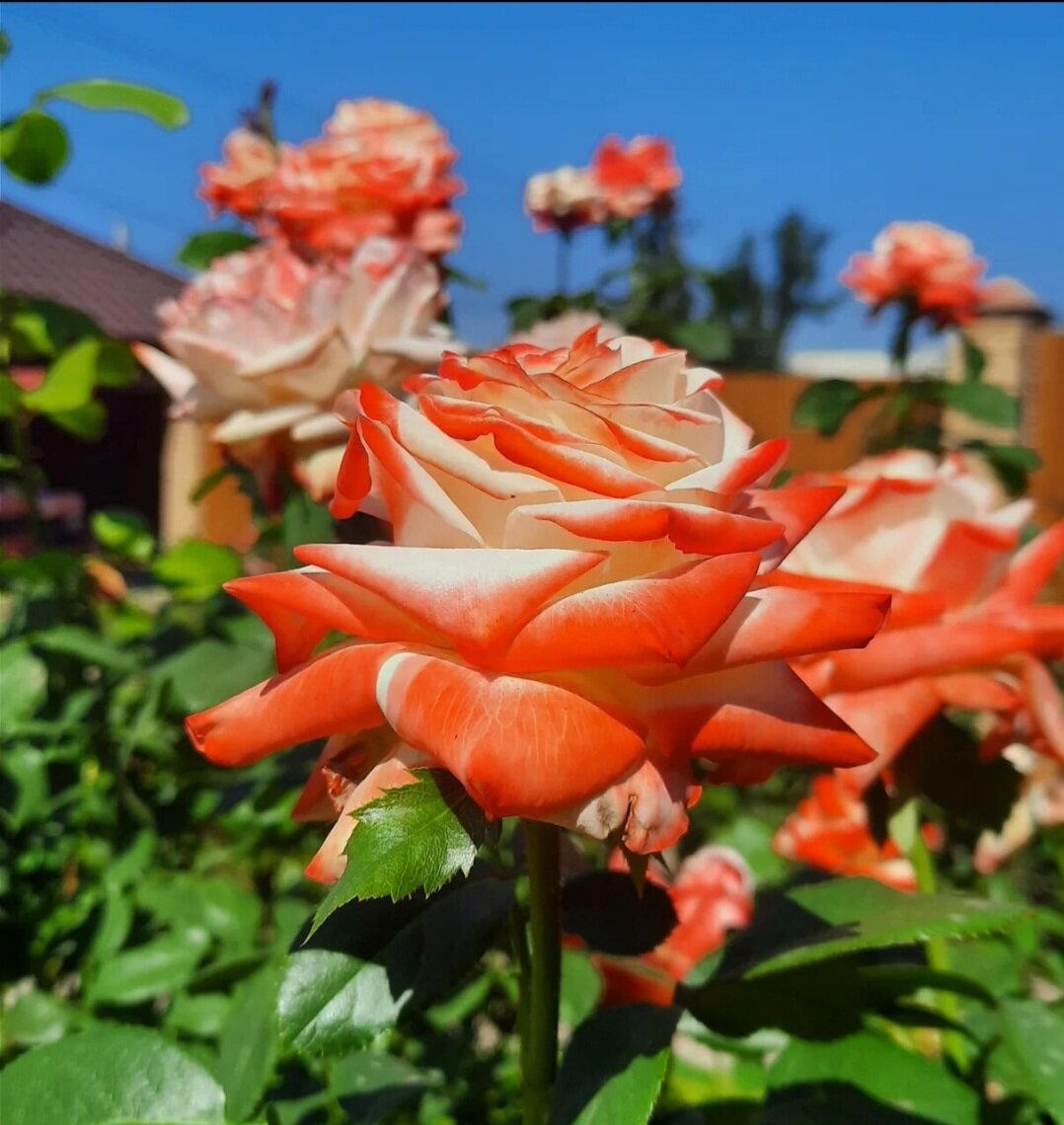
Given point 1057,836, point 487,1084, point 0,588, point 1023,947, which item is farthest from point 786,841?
point 0,588

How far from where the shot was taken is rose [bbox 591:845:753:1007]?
2.65 ft

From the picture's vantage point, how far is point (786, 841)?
1223 mm

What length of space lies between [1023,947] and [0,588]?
107cm

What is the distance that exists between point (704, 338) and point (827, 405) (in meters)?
0.37

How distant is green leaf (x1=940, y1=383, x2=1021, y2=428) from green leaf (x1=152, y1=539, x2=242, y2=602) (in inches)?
42.1

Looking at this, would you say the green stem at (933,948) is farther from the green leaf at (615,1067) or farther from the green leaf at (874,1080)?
the green leaf at (615,1067)

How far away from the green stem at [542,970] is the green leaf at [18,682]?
61 cm

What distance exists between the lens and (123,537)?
4.59 ft

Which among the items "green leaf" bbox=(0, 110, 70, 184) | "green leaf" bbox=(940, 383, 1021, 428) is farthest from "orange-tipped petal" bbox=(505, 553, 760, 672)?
"green leaf" bbox=(940, 383, 1021, 428)

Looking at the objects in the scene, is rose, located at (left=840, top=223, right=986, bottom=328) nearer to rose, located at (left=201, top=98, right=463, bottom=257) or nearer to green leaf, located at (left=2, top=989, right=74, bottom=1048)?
rose, located at (left=201, top=98, right=463, bottom=257)

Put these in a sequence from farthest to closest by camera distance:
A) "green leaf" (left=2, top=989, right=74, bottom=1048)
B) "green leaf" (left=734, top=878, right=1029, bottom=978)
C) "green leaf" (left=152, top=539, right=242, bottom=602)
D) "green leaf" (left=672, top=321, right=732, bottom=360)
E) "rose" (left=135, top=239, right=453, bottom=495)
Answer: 1. "green leaf" (left=672, top=321, right=732, bottom=360)
2. "green leaf" (left=152, top=539, right=242, bottom=602)
3. "rose" (left=135, top=239, right=453, bottom=495)
4. "green leaf" (left=2, top=989, right=74, bottom=1048)
5. "green leaf" (left=734, top=878, right=1029, bottom=978)

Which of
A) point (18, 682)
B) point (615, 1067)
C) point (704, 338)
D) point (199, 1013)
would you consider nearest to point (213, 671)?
point (18, 682)

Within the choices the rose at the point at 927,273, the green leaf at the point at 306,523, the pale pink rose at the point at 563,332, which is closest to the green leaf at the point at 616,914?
the green leaf at the point at 306,523

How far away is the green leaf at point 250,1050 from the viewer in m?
0.53
